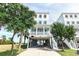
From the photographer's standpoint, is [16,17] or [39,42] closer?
[16,17]

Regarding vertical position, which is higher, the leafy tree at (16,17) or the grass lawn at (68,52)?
the leafy tree at (16,17)

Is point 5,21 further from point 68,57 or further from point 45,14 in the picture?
point 68,57

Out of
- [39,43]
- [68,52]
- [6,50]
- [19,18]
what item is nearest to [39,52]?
[39,43]

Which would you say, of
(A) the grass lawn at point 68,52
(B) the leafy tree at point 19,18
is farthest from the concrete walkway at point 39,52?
(B) the leafy tree at point 19,18

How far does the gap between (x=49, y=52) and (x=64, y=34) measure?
0.64 metres

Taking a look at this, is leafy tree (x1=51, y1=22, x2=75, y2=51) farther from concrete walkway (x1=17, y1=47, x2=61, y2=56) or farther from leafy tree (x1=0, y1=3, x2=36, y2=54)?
leafy tree (x1=0, y1=3, x2=36, y2=54)

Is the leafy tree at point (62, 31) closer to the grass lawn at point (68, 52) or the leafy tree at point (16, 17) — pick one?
the grass lawn at point (68, 52)

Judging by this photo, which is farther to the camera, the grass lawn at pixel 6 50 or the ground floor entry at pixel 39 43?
→ the ground floor entry at pixel 39 43

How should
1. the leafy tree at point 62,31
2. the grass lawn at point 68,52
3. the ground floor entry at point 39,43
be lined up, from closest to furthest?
1. the grass lawn at point 68,52
2. the leafy tree at point 62,31
3. the ground floor entry at point 39,43

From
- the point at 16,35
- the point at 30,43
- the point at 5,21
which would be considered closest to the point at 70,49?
the point at 30,43

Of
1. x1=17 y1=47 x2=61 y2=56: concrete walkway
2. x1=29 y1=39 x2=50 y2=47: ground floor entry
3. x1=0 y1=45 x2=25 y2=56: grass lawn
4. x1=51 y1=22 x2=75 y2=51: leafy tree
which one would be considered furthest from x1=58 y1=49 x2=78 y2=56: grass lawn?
x1=0 y1=45 x2=25 y2=56: grass lawn

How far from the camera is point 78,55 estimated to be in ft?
16.5

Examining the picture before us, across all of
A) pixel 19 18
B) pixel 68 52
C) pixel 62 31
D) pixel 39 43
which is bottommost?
pixel 68 52

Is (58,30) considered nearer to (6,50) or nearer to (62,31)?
(62,31)
